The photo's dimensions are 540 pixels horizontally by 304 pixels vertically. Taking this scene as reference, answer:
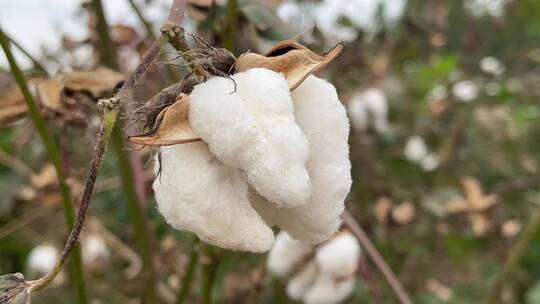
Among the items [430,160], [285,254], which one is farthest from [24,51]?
[430,160]

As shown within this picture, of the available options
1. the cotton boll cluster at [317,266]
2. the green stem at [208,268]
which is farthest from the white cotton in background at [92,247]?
the green stem at [208,268]

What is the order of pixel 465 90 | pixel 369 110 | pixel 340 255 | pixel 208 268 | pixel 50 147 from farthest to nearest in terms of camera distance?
1. pixel 465 90
2. pixel 369 110
3. pixel 340 255
4. pixel 208 268
5. pixel 50 147

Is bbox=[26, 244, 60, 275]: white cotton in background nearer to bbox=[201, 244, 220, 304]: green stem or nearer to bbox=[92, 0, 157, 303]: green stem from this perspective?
bbox=[92, 0, 157, 303]: green stem

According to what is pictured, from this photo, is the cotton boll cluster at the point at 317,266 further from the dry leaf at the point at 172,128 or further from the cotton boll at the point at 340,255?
the dry leaf at the point at 172,128

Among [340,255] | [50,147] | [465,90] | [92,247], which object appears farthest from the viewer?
[465,90]

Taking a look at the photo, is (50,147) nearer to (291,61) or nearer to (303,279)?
(291,61)

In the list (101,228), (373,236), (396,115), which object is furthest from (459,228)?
(101,228)

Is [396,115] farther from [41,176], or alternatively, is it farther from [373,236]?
[41,176]

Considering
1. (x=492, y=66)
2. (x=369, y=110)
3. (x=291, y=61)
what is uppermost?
(x=291, y=61)
